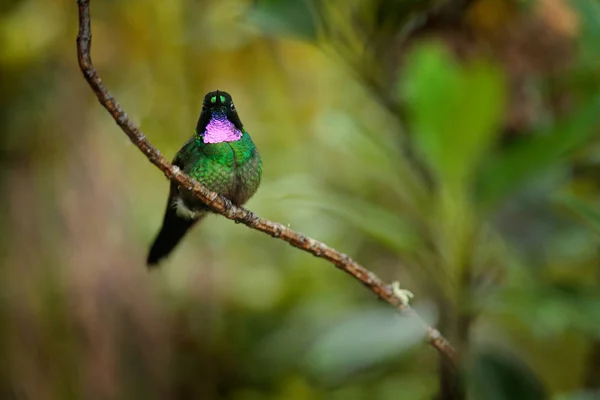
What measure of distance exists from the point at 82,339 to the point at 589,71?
4.28 ft

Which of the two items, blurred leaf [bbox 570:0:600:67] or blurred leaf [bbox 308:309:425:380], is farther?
blurred leaf [bbox 570:0:600:67]

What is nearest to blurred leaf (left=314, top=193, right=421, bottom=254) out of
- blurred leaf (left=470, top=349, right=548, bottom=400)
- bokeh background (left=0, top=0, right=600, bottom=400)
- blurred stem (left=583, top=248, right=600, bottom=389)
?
bokeh background (left=0, top=0, right=600, bottom=400)

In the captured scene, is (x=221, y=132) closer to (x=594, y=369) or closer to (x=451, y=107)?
(x=451, y=107)

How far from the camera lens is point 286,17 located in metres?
1.26

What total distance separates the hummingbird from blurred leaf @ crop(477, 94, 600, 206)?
723 mm

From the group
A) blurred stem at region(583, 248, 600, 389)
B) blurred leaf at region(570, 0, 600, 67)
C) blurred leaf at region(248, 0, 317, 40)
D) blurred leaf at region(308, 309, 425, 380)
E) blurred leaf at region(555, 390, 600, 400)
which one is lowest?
blurred leaf at region(308, 309, 425, 380)

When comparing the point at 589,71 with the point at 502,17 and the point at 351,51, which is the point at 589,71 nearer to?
the point at 502,17

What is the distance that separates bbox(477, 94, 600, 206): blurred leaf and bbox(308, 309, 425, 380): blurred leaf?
29cm

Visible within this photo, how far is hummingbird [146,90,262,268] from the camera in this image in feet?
1.89

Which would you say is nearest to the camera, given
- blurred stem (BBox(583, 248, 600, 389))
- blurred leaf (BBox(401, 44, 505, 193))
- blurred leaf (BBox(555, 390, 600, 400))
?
blurred leaf (BBox(401, 44, 505, 193))

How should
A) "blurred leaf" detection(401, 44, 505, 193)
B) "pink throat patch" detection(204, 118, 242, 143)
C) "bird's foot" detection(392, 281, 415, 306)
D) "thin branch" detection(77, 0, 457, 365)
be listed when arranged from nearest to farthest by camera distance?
"thin branch" detection(77, 0, 457, 365)
"pink throat patch" detection(204, 118, 242, 143)
"bird's foot" detection(392, 281, 415, 306)
"blurred leaf" detection(401, 44, 505, 193)

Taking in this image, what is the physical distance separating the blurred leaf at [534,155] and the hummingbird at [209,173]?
723 mm

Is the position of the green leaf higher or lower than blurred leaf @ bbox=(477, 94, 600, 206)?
lower

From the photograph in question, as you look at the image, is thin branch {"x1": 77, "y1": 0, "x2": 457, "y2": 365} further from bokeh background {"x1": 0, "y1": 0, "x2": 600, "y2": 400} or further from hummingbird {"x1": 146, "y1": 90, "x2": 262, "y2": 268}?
bokeh background {"x1": 0, "y1": 0, "x2": 600, "y2": 400}
